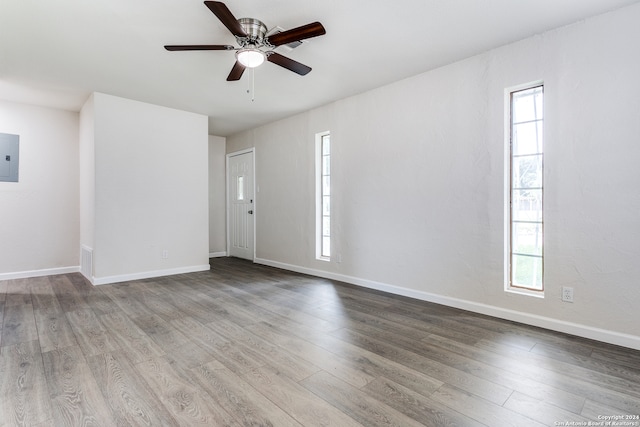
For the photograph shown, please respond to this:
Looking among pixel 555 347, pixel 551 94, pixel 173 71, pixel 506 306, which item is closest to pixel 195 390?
pixel 555 347

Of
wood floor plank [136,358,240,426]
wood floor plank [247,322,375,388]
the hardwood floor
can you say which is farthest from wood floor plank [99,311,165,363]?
wood floor plank [247,322,375,388]

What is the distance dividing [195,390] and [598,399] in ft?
7.09

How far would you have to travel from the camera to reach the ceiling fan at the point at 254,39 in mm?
2146

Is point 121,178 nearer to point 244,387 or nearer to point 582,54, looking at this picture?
point 244,387

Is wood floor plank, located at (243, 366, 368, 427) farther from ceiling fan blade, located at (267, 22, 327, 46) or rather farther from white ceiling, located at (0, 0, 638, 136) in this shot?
white ceiling, located at (0, 0, 638, 136)

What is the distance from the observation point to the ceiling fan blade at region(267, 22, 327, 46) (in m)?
2.17

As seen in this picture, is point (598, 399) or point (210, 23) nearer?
point (598, 399)

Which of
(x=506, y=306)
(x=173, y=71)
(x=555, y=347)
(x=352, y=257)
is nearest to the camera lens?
(x=555, y=347)

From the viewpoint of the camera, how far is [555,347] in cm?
227

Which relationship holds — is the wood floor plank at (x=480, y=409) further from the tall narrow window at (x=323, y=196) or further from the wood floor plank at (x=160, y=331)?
the tall narrow window at (x=323, y=196)

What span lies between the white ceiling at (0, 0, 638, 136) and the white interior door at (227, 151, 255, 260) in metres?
2.03

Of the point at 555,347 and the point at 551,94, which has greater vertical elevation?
the point at 551,94

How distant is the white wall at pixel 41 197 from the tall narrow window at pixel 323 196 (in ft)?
12.5

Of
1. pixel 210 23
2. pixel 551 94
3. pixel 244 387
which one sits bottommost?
pixel 244 387
